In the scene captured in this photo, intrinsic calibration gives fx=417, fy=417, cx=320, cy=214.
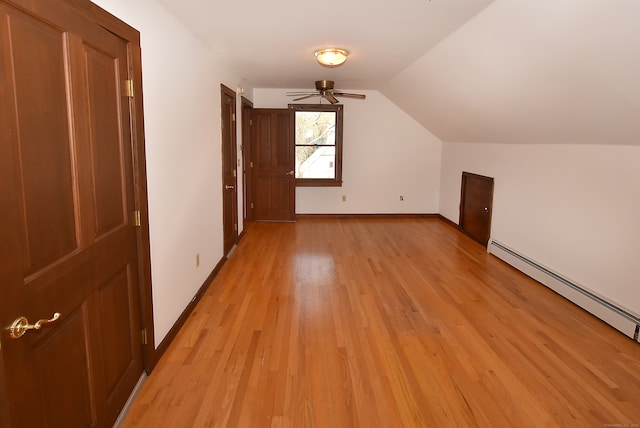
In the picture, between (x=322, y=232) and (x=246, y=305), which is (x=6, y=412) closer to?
(x=246, y=305)

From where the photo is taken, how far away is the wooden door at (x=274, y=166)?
7.23m

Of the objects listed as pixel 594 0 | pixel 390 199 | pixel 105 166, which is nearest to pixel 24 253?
pixel 105 166

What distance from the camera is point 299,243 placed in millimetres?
5977

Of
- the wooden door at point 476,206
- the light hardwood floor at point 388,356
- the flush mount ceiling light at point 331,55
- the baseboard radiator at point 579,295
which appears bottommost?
the light hardwood floor at point 388,356

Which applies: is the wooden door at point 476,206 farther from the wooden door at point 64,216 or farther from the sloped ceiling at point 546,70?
the wooden door at point 64,216

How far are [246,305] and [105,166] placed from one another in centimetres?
204

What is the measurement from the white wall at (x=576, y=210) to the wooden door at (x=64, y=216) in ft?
11.6

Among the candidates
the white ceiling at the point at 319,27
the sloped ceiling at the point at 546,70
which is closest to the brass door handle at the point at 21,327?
the white ceiling at the point at 319,27

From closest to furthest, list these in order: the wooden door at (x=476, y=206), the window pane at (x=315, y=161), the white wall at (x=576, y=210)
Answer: the white wall at (x=576, y=210) → the wooden door at (x=476, y=206) → the window pane at (x=315, y=161)

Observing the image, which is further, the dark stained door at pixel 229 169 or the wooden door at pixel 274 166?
the wooden door at pixel 274 166

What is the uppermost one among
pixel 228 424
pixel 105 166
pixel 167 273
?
pixel 105 166

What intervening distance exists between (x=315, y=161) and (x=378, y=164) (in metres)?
1.18

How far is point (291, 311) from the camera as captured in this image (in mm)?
3574

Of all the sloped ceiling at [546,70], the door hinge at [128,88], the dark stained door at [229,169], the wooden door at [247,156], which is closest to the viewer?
the door hinge at [128,88]
